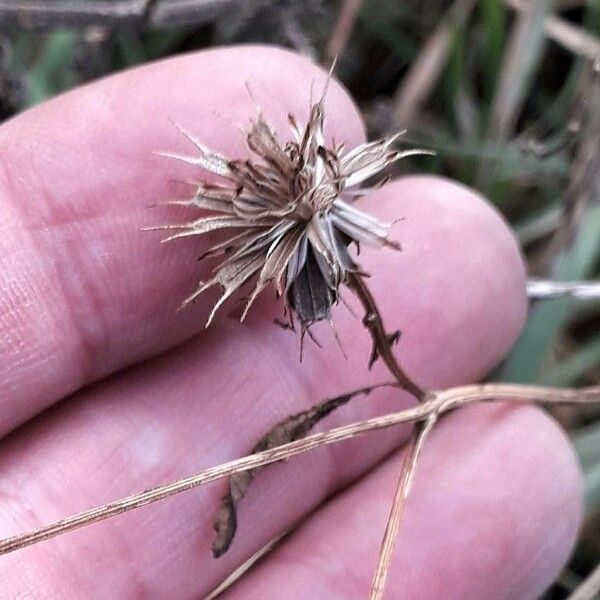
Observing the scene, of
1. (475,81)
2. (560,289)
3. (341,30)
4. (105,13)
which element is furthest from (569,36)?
(105,13)

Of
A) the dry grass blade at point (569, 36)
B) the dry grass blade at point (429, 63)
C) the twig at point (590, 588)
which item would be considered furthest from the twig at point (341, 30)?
the twig at point (590, 588)

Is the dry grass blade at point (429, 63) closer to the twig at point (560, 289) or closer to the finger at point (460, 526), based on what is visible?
the twig at point (560, 289)

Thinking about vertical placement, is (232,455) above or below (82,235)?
below

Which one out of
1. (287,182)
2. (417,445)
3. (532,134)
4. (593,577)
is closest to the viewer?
(287,182)

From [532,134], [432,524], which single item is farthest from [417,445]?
[532,134]

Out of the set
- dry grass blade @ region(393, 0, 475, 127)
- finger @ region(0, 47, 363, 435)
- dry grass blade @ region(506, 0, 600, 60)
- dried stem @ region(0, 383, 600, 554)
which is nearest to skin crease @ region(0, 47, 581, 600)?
finger @ region(0, 47, 363, 435)

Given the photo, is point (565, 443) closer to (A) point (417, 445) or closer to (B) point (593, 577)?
(B) point (593, 577)

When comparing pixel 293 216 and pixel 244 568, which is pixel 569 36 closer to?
pixel 293 216

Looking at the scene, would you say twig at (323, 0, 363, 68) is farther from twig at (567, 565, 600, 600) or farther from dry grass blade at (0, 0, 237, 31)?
twig at (567, 565, 600, 600)
